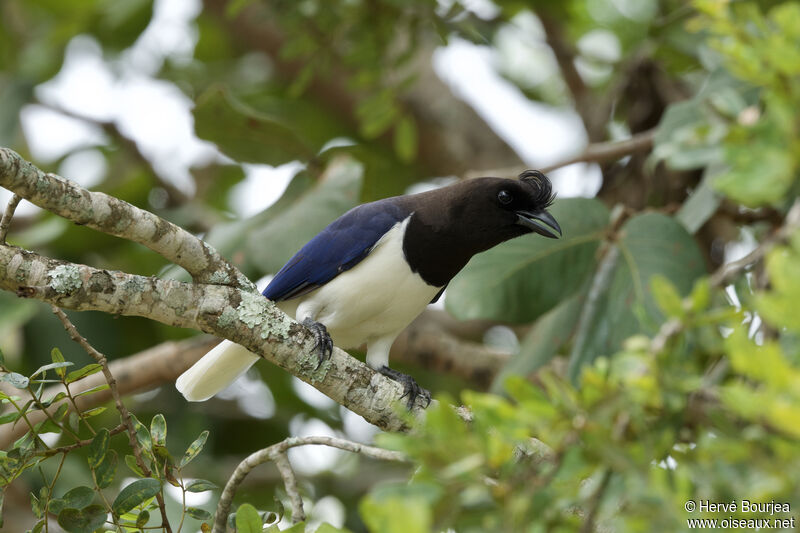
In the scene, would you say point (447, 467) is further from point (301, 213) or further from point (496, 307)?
point (301, 213)

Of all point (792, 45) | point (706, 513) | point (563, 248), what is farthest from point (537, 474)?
point (563, 248)

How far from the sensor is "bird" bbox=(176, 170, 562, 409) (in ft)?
11.9

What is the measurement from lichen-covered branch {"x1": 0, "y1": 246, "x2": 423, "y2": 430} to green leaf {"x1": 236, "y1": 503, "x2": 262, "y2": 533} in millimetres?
424

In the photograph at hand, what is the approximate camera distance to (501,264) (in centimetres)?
408

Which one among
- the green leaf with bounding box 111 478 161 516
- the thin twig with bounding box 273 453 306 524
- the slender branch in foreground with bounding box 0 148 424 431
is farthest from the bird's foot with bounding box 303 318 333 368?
the green leaf with bounding box 111 478 161 516

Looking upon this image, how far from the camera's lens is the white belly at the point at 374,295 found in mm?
3594

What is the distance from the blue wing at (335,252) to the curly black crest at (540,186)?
1.67 ft

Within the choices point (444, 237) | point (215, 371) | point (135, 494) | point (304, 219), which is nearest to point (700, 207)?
point (444, 237)

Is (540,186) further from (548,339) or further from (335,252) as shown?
(335,252)

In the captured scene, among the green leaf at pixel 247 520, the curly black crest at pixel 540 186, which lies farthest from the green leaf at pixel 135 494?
the curly black crest at pixel 540 186

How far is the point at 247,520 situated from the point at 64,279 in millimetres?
751

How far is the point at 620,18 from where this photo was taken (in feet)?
21.9

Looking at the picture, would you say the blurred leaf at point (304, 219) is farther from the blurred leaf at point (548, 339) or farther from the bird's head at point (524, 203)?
the blurred leaf at point (548, 339)

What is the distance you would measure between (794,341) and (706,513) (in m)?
0.35
